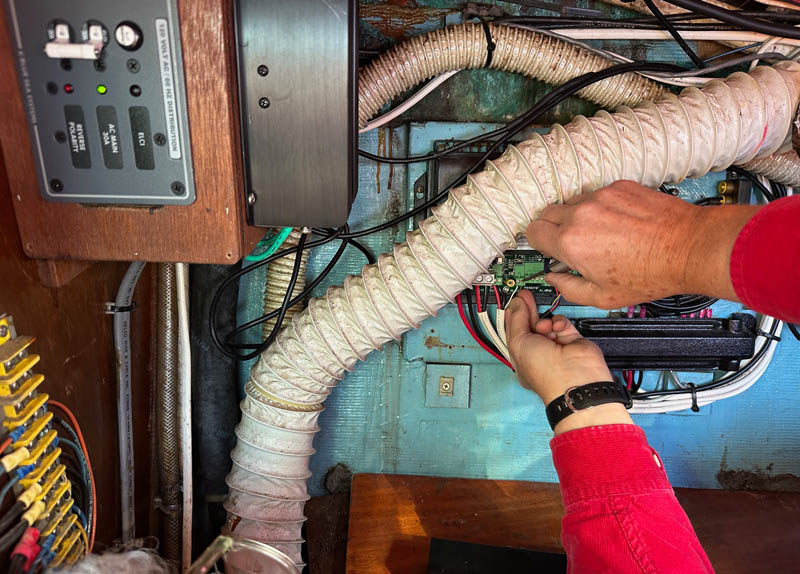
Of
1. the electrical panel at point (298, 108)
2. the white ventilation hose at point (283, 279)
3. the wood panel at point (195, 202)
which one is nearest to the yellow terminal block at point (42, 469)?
the wood panel at point (195, 202)

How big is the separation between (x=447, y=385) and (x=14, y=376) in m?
0.96

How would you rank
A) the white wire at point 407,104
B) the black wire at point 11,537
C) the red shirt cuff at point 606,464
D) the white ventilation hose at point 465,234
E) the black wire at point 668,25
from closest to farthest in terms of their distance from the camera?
the black wire at point 11,537 → the red shirt cuff at point 606,464 → the white ventilation hose at point 465,234 → the black wire at point 668,25 → the white wire at point 407,104

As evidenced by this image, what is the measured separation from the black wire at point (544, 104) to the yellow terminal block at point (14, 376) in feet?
2.12

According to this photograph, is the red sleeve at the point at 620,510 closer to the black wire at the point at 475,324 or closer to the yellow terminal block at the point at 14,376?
the black wire at the point at 475,324

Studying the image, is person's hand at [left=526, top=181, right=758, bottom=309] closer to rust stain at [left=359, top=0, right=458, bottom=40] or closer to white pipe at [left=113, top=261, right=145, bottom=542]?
rust stain at [left=359, top=0, right=458, bottom=40]

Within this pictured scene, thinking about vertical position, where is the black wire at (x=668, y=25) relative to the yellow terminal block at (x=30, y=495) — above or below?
above

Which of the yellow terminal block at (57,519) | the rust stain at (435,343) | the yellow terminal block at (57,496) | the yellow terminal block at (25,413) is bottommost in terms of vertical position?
the rust stain at (435,343)

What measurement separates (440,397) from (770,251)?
2.88ft

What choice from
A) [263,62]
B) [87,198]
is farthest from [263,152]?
[87,198]

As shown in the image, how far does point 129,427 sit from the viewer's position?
106 centimetres

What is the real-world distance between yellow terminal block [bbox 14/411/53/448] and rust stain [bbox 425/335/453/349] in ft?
2.82

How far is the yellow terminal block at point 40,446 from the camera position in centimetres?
64

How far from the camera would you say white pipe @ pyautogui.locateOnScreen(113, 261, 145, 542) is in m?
1.02

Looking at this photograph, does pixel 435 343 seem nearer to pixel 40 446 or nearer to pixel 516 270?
pixel 516 270
